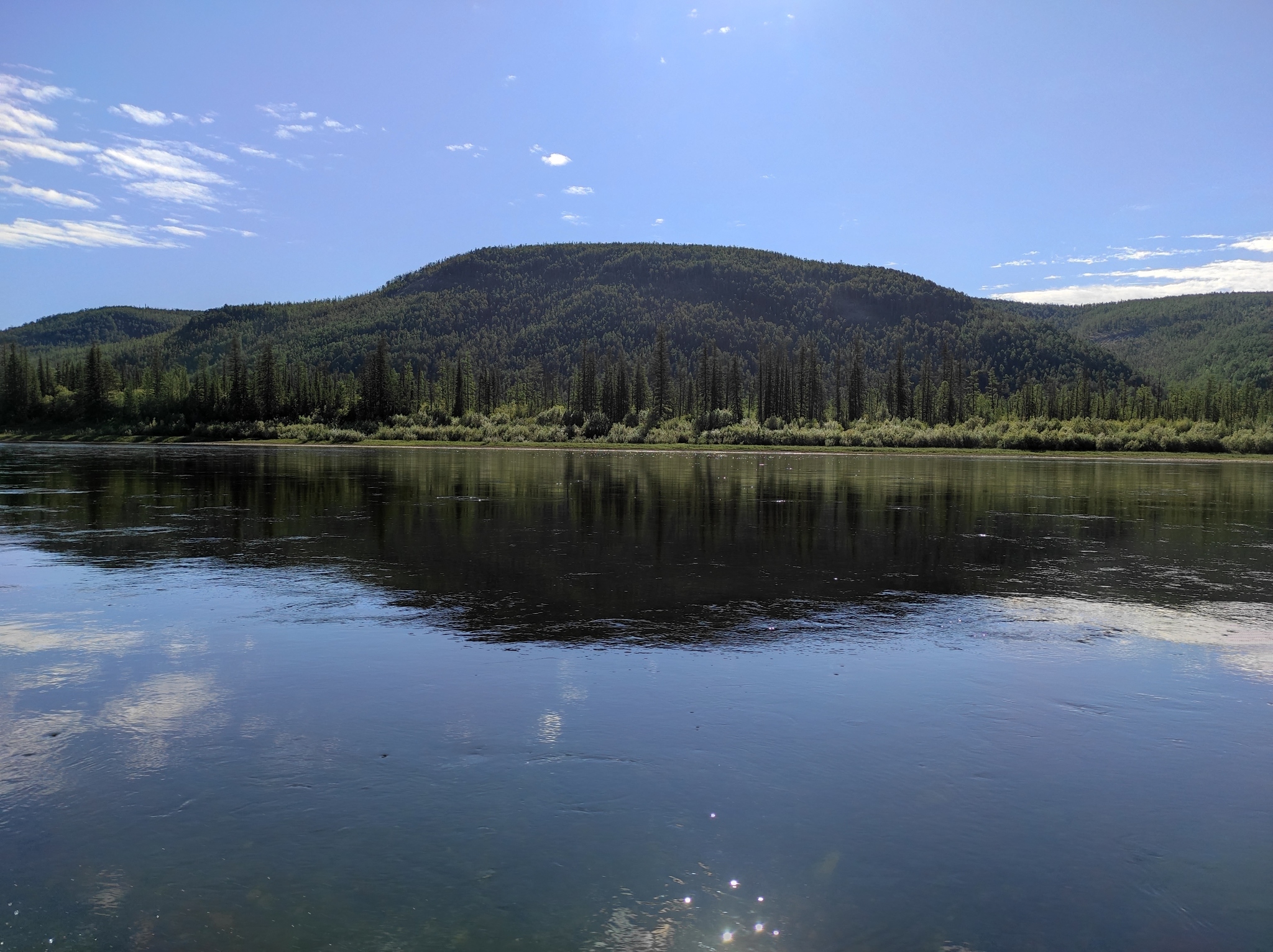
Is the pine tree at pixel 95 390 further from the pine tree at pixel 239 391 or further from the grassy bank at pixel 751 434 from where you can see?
the pine tree at pixel 239 391

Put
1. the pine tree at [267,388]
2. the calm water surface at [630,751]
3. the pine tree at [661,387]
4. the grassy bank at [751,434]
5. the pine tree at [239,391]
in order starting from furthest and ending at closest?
1. the pine tree at [267,388]
2. the pine tree at [239,391]
3. the pine tree at [661,387]
4. the grassy bank at [751,434]
5. the calm water surface at [630,751]

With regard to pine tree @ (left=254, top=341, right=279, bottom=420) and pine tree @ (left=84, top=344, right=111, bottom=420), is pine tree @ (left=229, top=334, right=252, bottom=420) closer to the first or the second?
pine tree @ (left=254, top=341, right=279, bottom=420)

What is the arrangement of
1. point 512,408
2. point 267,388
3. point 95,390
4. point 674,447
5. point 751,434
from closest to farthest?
point 674,447
point 751,434
point 267,388
point 95,390
point 512,408

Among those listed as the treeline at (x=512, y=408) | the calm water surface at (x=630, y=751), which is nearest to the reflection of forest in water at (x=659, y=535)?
the calm water surface at (x=630, y=751)

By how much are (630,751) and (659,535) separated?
15.6 m

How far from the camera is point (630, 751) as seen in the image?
8.17 meters

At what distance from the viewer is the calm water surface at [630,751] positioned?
5594mm

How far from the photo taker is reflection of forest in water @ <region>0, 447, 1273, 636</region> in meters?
16.3

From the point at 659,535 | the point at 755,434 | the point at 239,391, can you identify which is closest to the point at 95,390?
the point at 239,391

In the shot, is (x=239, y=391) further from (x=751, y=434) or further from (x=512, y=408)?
(x=751, y=434)

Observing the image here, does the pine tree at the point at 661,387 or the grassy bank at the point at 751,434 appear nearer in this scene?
the grassy bank at the point at 751,434

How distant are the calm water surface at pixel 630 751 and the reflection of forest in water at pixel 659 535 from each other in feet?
0.84

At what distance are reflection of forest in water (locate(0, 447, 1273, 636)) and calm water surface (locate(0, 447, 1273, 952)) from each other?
0.84 ft

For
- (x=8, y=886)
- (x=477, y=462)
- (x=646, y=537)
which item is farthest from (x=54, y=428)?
Answer: (x=8, y=886)
